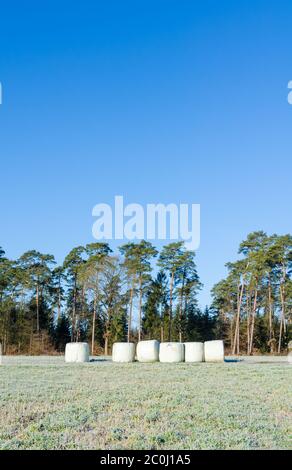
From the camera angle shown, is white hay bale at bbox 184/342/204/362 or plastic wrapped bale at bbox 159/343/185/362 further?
white hay bale at bbox 184/342/204/362

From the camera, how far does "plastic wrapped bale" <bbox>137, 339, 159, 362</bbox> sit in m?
26.1

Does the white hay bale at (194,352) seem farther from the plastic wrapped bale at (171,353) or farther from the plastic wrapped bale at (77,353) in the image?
the plastic wrapped bale at (77,353)

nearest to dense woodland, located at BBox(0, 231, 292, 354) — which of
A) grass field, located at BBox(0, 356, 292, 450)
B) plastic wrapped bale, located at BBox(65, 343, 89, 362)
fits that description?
plastic wrapped bale, located at BBox(65, 343, 89, 362)

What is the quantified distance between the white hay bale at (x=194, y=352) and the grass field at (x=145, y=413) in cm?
983

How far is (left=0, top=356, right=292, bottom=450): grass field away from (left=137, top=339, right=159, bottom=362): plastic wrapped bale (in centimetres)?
1031

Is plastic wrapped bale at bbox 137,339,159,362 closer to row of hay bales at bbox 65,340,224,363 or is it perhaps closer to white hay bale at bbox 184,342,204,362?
A: row of hay bales at bbox 65,340,224,363

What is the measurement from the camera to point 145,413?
9719 millimetres

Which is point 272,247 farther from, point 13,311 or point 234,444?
point 234,444

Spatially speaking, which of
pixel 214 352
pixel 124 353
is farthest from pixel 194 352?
pixel 124 353

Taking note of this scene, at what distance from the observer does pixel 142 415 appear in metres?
9.55

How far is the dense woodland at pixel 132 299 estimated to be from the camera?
49469mm

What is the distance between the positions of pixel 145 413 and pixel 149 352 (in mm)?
16592
